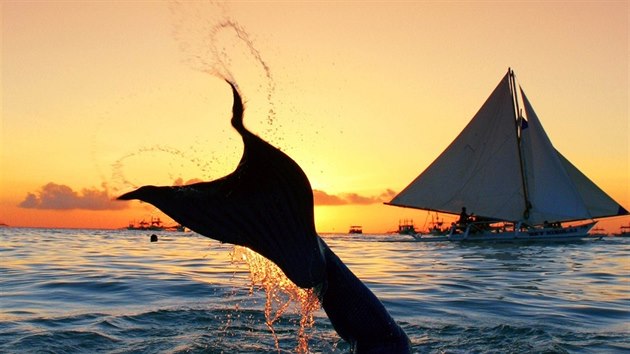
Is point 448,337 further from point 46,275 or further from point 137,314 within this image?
point 46,275

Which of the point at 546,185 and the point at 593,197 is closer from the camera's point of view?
the point at 546,185

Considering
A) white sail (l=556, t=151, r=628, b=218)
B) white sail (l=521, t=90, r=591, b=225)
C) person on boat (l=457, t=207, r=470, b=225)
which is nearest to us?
white sail (l=521, t=90, r=591, b=225)

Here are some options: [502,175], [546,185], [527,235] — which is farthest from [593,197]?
[502,175]

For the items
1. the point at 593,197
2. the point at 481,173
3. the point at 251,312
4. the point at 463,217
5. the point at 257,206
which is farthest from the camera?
the point at 593,197

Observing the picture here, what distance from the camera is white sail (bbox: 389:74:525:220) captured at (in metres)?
41.8

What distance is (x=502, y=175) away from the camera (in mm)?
41750

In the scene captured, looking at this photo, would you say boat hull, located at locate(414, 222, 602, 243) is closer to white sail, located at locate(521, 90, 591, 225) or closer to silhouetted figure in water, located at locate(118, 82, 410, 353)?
white sail, located at locate(521, 90, 591, 225)

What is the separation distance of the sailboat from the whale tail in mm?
40333

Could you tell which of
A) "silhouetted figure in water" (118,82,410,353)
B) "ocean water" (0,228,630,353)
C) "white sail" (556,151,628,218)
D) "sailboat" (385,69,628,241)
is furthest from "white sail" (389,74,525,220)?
"silhouetted figure in water" (118,82,410,353)

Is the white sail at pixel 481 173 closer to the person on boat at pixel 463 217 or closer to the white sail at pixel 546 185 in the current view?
the person on boat at pixel 463 217

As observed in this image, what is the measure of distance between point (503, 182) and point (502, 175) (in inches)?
19.1

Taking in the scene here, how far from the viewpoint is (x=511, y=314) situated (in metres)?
9.77

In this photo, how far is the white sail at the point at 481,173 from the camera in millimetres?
41781

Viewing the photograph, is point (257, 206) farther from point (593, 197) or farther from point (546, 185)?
point (593, 197)
